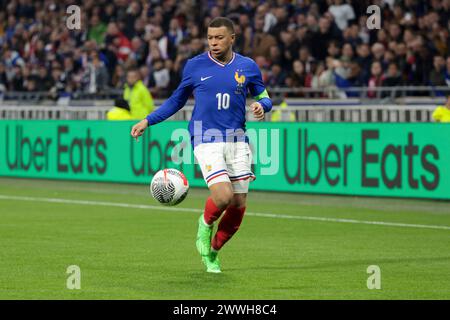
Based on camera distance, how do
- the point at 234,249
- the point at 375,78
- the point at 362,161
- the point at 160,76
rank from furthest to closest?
the point at 160,76, the point at 375,78, the point at 362,161, the point at 234,249

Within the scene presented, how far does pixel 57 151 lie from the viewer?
81.0 feet

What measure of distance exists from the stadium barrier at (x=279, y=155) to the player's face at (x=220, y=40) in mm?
8349

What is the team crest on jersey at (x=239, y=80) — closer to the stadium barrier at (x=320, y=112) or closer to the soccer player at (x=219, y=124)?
the soccer player at (x=219, y=124)

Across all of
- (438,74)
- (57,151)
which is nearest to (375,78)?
(438,74)

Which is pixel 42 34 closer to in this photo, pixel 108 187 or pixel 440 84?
pixel 108 187

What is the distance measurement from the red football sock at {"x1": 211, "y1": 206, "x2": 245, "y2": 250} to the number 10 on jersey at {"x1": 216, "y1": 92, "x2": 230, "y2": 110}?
3.02ft

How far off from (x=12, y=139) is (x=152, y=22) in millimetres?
6235

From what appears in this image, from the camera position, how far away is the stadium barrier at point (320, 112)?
20672mm

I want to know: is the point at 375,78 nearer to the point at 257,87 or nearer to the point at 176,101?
the point at 257,87

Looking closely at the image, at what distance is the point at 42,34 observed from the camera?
34.2 meters

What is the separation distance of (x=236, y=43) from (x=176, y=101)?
16533 millimetres

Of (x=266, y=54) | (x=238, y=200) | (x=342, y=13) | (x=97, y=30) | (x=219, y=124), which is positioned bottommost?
(x=238, y=200)

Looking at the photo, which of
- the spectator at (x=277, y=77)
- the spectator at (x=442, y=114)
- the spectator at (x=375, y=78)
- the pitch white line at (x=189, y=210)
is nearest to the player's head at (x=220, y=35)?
the pitch white line at (x=189, y=210)
